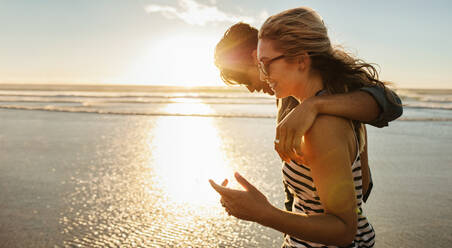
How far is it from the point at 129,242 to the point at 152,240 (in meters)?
0.23

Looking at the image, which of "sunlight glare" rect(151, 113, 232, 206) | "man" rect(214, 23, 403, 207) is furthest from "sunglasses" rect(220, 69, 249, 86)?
"sunlight glare" rect(151, 113, 232, 206)

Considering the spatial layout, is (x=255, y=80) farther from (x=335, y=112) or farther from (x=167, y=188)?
(x=167, y=188)

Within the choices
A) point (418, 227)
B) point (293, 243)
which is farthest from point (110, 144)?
point (293, 243)

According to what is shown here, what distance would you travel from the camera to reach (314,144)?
3.84 ft

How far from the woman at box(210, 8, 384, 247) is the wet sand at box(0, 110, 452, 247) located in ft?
8.08

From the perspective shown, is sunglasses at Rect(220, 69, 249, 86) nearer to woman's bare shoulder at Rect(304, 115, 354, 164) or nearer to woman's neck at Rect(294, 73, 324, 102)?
woman's neck at Rect(294, 73, 324, 102)

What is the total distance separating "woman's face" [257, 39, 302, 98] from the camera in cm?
133

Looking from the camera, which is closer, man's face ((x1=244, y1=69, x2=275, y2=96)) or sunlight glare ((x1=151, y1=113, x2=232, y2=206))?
man's face ((x1=244, y1=69, x2=275, y2=96))

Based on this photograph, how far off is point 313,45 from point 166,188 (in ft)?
14.2

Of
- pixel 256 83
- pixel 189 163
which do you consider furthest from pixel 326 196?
pixel 189 163

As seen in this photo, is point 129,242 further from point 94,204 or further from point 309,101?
point 309,101

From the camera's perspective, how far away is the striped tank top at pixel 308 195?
4.49 feet

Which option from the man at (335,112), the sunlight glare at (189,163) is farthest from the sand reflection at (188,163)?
the man at (335,112)

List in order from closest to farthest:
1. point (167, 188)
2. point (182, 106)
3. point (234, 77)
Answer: point (234, 77) → point (167, 188) → point (182, 106)
